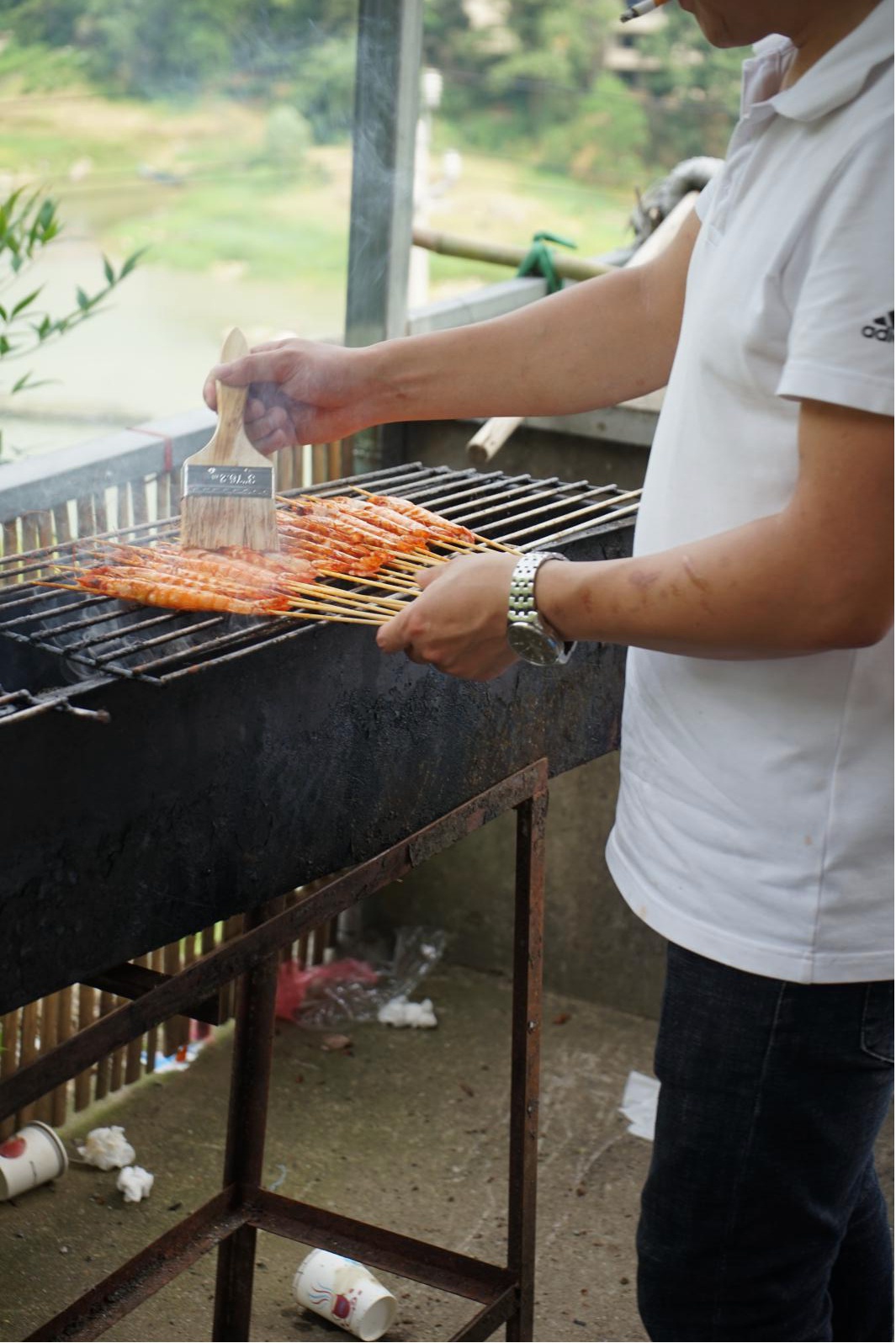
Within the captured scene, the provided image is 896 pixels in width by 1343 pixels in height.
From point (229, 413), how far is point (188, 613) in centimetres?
42

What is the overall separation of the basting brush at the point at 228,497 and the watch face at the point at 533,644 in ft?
2.06

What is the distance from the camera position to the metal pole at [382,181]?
4.06 m

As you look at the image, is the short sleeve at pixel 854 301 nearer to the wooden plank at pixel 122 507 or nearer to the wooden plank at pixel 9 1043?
the wooden plank at pixel 122 507

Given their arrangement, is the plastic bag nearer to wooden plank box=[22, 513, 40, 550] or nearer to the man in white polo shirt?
wooden plank box=[22, 513, 40, 550]

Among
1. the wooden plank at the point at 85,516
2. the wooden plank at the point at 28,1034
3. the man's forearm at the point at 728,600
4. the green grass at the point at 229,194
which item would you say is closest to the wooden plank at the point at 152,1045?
the wooden plank at the point at 28,1034

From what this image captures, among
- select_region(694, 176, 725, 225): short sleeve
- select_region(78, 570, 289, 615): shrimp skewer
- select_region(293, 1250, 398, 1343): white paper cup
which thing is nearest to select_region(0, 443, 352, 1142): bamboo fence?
select_region(293, 1250, 398, 1343): white paper cup

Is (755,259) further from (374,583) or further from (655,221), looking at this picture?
(655,221)

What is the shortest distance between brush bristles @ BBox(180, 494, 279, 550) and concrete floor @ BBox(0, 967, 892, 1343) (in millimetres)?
1835

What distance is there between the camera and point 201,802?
196 cm

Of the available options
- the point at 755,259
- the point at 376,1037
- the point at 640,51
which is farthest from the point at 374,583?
the point at 640,51

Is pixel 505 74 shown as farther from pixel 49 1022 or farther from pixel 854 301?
pixel 854 301

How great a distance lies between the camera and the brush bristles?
2.26 meters

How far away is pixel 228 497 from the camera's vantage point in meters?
2.26

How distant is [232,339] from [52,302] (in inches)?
559
